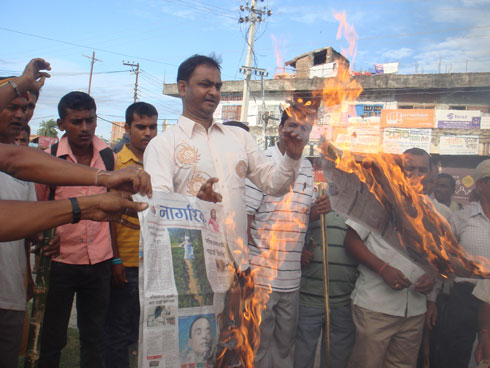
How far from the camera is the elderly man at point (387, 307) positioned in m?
3.04

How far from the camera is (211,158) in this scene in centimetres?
254

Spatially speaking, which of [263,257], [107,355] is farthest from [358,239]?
[107,355]

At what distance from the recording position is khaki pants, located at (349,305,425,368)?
10.0 ft

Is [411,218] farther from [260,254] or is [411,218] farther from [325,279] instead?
[260,254]

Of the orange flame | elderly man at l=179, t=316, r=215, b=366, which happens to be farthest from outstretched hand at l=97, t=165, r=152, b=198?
the orange flame

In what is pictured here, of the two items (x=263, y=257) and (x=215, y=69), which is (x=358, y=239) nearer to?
(x=263, y=257)

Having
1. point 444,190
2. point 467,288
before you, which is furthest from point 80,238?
point 444,190

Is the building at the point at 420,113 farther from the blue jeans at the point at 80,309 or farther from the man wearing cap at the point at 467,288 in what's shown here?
the blue jeans at the point at 80,309

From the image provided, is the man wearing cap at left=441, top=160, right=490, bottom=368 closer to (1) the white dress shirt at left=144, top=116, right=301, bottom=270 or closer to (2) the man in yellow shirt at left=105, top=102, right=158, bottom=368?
(1) the white dress shirt at left=144, top=116, right=301, bottom=270

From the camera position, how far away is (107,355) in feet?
10.9

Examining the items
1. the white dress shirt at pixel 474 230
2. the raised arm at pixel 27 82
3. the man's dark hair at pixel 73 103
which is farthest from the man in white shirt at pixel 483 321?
the raised arm at pixel 27 82

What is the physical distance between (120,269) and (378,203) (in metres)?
2.29

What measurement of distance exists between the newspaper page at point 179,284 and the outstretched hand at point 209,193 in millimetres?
121

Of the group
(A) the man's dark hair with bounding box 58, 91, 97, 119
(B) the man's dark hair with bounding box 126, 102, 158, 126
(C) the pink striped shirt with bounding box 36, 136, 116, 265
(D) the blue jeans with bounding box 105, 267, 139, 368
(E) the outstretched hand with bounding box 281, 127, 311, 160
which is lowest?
(D) the blue jeans with bounding box 105, 267, 139, 368
